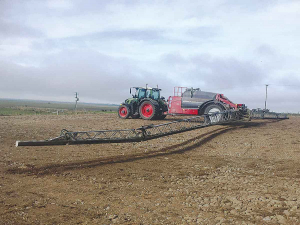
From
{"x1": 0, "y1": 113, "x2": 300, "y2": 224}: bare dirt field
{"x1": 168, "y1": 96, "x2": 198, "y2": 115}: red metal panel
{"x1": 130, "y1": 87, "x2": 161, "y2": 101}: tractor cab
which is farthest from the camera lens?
{"x1": 130, "y1": 87, "x2": 161, "y2": 101}: tractor cab

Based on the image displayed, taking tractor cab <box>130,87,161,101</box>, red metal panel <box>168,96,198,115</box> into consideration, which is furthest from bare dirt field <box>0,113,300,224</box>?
tractor cab <box>130,87,161,101</box>

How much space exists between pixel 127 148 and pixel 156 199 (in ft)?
17.6

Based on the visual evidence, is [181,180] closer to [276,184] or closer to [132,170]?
[132,170]

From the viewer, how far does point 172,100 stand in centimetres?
1688

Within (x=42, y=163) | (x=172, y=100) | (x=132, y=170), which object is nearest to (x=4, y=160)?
(x=42, y=163)

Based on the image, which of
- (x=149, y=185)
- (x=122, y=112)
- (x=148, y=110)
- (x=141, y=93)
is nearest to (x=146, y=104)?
(x=148, y=110)

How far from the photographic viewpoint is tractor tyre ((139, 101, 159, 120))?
17.6 m

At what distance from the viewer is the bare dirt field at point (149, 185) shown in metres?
4.29

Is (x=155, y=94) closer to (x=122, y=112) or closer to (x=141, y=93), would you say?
(x=141, y=93)

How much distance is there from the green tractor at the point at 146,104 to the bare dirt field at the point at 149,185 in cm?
775

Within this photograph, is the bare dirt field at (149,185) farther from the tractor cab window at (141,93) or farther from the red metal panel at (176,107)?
the tractor cab window at (141,93)

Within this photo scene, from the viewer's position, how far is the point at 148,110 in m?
18.4

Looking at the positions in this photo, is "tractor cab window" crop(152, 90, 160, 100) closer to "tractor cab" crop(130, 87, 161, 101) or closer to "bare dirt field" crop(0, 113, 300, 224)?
"tractor cab" crop(130, 87, 161, 101)

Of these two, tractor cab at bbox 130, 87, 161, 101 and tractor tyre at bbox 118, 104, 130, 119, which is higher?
tractor cab at bbox 130, 87, 161, 101
